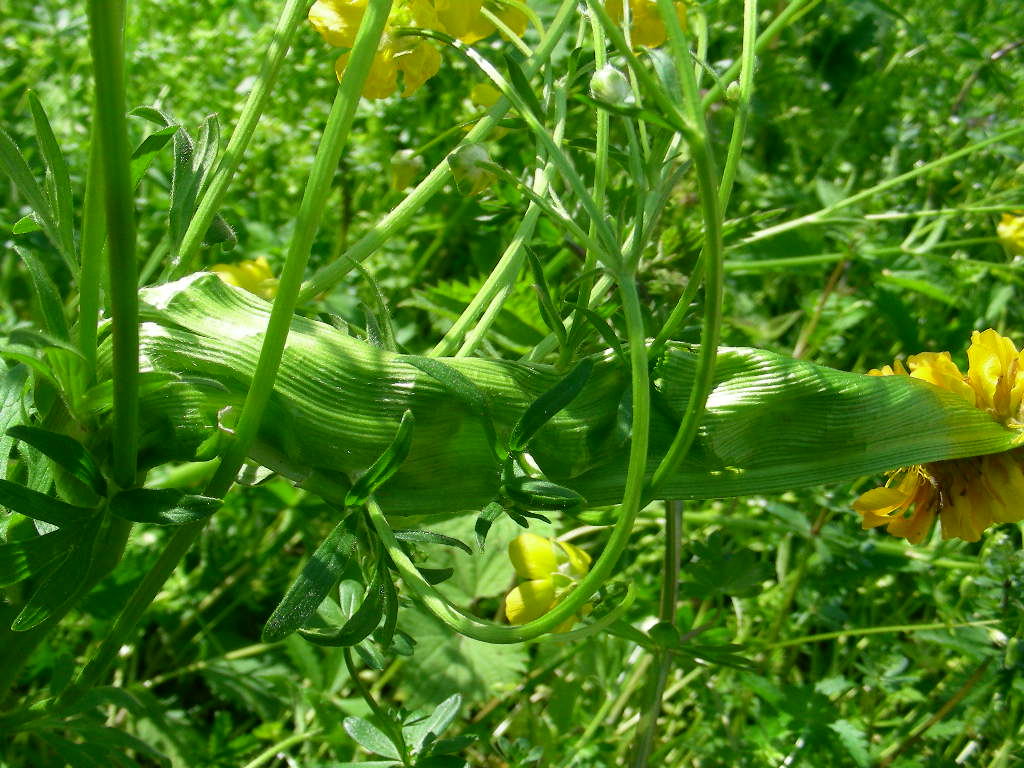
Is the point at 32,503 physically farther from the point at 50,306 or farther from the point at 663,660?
the point at 663,660

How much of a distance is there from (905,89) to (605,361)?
1.55 metres

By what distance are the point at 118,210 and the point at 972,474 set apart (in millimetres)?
581

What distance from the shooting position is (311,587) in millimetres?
542

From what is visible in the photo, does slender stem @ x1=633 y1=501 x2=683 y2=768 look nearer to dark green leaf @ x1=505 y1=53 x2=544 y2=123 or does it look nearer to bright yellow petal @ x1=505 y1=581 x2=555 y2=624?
bright yellow petal @ x1=505 y1=581 x2=555 y2=624

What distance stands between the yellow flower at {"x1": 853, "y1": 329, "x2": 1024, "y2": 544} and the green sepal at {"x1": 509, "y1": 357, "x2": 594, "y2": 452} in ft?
0.85

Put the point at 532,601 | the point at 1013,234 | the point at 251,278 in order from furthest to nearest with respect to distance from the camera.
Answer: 1. the point at 1013,234
2. the point at 251,278
3. the point at 532,601

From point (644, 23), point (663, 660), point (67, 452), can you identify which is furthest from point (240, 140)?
point (663, 660)

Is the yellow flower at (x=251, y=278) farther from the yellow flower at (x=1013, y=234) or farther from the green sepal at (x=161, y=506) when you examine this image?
the yellow flower at (x=1013, y=234)

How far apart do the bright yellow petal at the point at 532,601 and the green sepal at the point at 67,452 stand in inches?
14.7

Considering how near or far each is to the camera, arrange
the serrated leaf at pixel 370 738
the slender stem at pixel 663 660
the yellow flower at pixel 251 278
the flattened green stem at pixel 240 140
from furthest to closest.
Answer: the yellow flower at pixel 251 278, the slender stem at pixel 663 660, the serrated leaf at pixel 370 738, the flattened green stem at pixel 240 140

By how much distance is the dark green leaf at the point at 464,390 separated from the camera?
0.56 m

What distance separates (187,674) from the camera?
4.30 ft

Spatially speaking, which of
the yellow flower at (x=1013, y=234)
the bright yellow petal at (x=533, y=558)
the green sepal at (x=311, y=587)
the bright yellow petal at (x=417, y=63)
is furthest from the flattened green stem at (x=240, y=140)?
the yellow flower at (x=1013, y=234)

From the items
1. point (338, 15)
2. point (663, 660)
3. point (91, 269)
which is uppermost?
point (338, 15)
